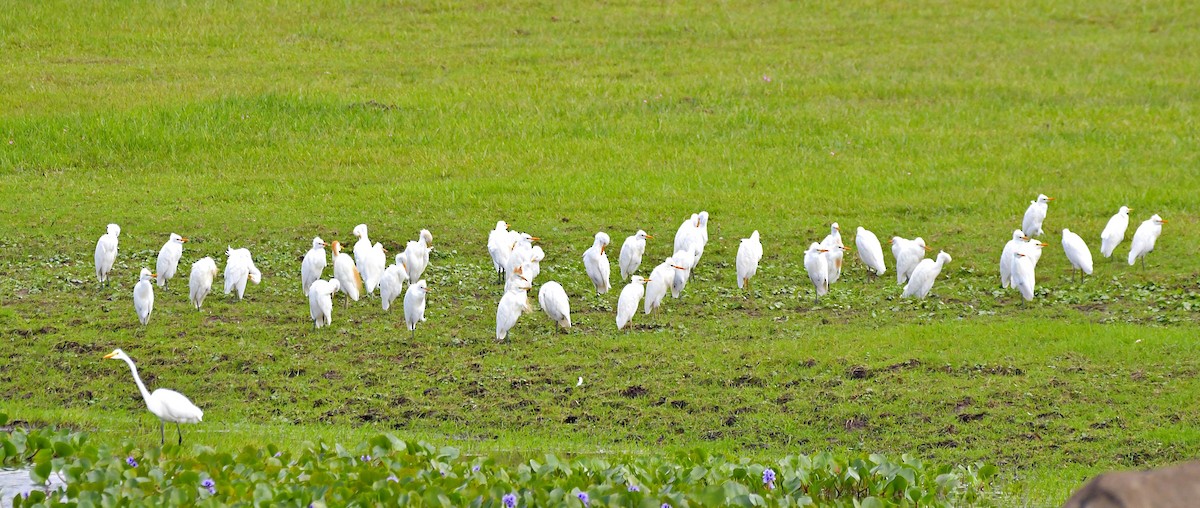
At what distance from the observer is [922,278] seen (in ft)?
44.1

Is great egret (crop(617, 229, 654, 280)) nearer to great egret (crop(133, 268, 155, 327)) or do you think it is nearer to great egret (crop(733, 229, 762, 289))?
great egret (crop(733, 229, 762, 289))

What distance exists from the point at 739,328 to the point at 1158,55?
18123 mm

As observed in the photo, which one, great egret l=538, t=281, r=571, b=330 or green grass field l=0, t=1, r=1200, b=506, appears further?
great egret l=538, t=281, r=571, b=330

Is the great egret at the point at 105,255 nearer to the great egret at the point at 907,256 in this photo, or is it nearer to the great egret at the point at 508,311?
the great egret at the point at 508,311

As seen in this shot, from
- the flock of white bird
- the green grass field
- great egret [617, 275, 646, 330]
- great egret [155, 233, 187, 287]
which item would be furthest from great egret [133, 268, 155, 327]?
great egret [617, 275, 646, 330]

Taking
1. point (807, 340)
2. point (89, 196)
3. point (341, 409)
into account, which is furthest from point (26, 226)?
point (807, 340)

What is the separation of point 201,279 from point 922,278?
6.66m

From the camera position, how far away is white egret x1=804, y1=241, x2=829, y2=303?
13.7 meters

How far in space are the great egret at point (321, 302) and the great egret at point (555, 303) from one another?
183cm

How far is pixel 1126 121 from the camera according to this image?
22328 mm

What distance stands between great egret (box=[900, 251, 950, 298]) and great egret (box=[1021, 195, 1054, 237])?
331 centimetres

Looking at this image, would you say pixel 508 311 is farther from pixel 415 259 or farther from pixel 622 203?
pixel 622 203

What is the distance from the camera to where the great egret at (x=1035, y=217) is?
53.9 ft

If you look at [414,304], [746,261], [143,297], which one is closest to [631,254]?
[746,261]
